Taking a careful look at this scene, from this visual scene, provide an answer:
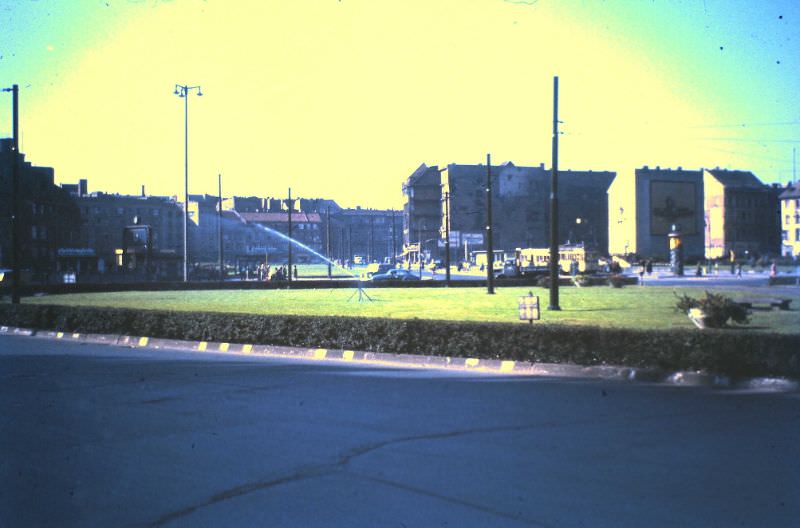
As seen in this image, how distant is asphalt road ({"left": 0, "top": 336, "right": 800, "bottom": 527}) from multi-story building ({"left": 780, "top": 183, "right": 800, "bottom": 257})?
3560 inches

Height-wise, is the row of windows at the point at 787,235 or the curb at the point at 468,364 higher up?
the row of windows at the point at 787,235

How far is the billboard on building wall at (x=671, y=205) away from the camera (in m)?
88.8

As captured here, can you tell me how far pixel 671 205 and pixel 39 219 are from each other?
237ft

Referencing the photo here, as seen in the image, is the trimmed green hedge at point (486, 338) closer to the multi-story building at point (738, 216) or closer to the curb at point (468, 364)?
the curb at point (468, 364)

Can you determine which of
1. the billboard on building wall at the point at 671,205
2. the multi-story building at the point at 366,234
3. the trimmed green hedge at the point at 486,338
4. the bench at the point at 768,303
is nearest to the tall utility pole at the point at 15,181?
the trimmed green hedge at the point at 486,338

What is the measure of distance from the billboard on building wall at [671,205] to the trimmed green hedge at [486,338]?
80.0m

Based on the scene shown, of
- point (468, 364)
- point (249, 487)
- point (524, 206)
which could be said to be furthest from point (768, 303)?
point (524, 206)

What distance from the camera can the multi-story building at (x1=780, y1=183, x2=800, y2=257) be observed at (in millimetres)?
89125

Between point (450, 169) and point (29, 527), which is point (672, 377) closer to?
point (29, 527)

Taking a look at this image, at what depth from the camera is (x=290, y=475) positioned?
5.83 meters

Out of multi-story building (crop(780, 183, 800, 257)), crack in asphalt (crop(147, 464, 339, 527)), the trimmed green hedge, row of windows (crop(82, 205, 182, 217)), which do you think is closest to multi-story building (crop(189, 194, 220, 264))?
row of windows (crop(82, 205, 182, 217))

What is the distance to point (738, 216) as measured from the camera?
9406 centimetres

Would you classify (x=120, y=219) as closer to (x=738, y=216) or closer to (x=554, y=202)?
(x=738, y=216)

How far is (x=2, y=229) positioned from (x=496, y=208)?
5657cm
